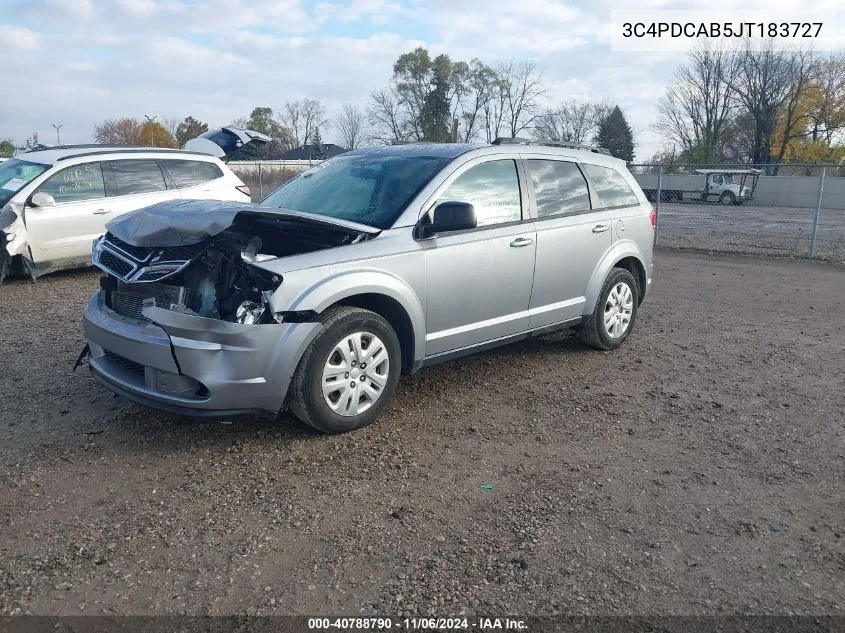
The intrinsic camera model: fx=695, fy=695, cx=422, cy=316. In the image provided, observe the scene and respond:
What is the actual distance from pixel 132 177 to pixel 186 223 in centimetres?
648

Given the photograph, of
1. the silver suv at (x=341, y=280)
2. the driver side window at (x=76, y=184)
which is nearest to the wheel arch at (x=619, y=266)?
the silver suv at (x=341, y=280)

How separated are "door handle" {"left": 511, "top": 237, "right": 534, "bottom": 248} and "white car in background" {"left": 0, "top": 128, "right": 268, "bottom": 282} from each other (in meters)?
6.43

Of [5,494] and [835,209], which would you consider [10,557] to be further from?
[835,209]

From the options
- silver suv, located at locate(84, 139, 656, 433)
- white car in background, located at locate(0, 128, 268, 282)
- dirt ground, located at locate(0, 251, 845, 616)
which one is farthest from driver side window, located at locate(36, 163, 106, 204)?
silver suv, located at locate(84, 139, 656, 433)

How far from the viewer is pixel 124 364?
4.24 meters

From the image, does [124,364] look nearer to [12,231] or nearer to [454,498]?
[454,498]

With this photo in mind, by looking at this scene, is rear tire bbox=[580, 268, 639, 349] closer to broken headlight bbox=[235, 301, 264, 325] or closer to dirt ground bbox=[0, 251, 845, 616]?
dirt ground bbox=[0, 251, 845, 616]

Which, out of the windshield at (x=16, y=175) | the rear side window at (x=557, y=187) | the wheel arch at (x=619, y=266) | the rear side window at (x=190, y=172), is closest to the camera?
the rear side window at (x=557, y=187)

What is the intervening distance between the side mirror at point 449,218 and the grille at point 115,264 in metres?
1.82

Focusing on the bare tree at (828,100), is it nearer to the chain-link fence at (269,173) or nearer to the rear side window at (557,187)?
the chain-link fence at (269,173)

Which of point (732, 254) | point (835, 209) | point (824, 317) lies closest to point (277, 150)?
point (835, 209)

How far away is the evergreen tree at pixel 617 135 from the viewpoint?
62281 millimetres

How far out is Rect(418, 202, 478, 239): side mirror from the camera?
4.50 meters

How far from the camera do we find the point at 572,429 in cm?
450
